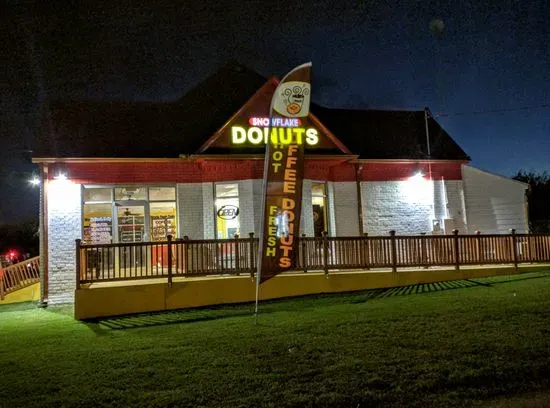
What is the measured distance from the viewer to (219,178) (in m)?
14.6

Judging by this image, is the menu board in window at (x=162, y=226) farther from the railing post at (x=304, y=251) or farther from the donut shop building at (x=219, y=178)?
the railing post at (x=304, y=251)

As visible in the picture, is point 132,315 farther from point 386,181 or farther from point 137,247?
point 386,181

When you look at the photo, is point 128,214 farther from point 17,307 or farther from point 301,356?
point 301,356

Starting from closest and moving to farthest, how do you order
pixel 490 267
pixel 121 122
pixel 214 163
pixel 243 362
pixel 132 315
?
pixel 243 362, pixel 132 315, pixel 490 267, pixel 214 163, pixel 121 122

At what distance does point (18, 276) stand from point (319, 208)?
33.1 feet

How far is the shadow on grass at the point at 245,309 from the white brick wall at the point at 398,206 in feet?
14.1

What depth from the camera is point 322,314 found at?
29.4ft

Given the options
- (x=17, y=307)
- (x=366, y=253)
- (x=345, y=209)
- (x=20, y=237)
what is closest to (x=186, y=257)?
(x=366, y=253)

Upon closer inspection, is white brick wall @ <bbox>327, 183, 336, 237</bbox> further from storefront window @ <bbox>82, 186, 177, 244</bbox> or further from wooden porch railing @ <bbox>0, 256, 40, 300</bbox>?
wooden porch railing @ <bbox>0, 256, 40, 300</bbox>

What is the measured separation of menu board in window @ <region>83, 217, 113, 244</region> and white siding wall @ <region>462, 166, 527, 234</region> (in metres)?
11.9

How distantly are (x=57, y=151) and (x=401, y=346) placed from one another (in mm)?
11257

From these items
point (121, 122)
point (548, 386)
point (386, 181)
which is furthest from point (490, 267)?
point (121, 122)

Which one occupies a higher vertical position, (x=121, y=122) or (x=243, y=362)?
(x=121, y=122)

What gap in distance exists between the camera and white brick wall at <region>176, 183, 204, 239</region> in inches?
576
